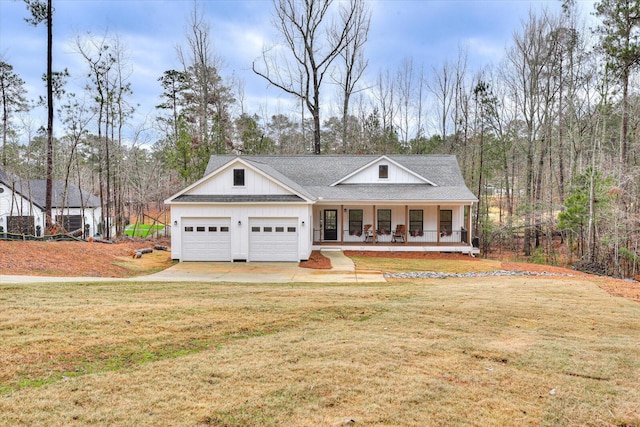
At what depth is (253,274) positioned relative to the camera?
578 inches

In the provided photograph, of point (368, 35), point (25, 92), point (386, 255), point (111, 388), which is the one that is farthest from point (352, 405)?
point (25, 92)

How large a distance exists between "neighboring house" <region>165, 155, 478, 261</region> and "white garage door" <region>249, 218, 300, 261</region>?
0.04m

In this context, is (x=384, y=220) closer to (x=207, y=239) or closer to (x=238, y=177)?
(x=238, y=177)

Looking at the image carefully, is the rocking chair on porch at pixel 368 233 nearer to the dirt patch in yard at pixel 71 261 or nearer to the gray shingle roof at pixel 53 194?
the dirt patch in yard at pixel 71 261

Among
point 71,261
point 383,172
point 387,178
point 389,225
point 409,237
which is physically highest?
point 383,172

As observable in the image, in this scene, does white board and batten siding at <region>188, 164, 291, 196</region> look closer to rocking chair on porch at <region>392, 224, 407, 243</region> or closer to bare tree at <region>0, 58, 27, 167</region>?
rocking chair on porch at <region>392, 224, 407, 243</region>

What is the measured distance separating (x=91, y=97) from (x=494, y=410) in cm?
2805

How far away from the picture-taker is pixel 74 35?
969 inches

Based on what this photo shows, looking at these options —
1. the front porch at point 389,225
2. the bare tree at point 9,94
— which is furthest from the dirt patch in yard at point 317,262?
the bare tree at point 9,94

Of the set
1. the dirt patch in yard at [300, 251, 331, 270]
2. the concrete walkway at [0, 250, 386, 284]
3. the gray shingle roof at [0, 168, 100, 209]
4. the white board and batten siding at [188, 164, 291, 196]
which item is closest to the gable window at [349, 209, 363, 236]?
the dirt patch in yard at [300, 251, 331, 270]

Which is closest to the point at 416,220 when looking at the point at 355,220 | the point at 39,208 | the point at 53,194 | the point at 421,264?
the point at 355,220

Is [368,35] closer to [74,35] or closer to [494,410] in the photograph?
[74,35]

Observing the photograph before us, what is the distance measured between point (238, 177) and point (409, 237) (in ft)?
30.7

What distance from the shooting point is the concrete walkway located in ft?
43.2
